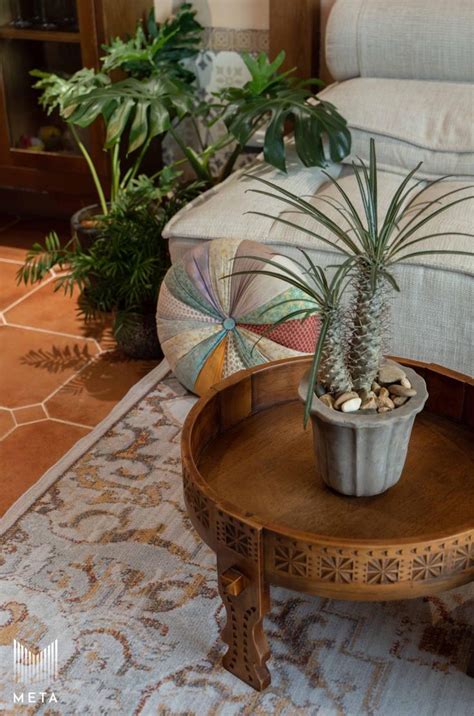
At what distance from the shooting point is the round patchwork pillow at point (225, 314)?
88.5 inches

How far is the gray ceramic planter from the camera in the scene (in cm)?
141

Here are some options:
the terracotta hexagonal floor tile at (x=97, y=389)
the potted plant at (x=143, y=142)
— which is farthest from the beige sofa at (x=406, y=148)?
the terracotta hexagonal floor tile at (x=97, y=389)

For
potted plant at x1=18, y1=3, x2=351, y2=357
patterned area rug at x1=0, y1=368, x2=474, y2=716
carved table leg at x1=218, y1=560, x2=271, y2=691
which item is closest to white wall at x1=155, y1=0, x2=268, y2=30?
potted plant at x1=18, y1=3, x2=351, y2=357

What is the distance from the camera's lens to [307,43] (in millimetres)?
3051

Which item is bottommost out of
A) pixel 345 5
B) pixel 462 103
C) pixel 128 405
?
pixel 128 405

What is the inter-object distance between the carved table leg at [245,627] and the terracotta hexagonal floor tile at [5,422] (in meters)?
1.02

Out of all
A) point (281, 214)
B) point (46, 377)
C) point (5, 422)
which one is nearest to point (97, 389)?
point (46, 377)

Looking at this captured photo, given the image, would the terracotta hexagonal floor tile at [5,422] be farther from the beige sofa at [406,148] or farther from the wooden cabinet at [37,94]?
the wooden cabinet at [37,94]

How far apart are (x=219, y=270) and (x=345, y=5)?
1009 mm

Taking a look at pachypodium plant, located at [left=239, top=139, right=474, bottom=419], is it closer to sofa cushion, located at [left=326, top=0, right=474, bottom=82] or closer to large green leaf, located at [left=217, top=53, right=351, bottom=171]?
large green leaf, located at [left=217, top=53, right=351, bottom=171]

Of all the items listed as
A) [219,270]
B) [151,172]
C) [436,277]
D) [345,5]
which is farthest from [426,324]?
[151,172]

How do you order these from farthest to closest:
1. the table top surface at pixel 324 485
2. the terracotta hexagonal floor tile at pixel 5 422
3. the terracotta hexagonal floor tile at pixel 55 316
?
the terracotta hexagonal floor tile at pixel 55 316, the terracotta hexagonal floor tile at pixel 5 422, the table top surface at pixel 324 485

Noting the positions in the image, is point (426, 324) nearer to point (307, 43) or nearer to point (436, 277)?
point (436, 277)

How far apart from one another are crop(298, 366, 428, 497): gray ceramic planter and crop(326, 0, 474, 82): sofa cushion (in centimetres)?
143
